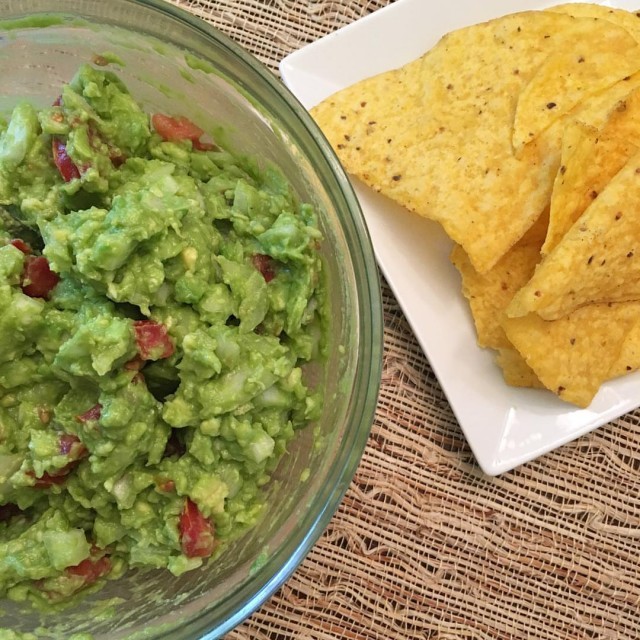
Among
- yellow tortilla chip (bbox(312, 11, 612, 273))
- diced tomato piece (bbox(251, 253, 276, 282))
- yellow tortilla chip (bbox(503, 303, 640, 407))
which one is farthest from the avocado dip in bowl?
yellow tortilla chip (bbox(503, 303, 640, 407))

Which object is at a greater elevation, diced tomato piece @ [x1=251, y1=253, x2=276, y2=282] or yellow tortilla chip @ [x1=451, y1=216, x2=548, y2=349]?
diced tomato piece @ [x1=251, y1=253, x2=276, y2=282]

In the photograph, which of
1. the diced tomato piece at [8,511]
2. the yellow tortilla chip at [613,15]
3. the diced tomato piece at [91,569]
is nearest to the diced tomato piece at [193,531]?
the diced tomato piece at [91,569]

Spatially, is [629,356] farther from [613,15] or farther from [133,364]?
[133,364]

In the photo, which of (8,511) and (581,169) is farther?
(581,169)

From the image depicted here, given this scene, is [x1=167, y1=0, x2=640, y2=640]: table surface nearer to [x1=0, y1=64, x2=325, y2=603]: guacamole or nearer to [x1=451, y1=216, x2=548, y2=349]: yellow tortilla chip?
[x1=451, y1=216, x2=548, y2=349]: yellow tortilla chip

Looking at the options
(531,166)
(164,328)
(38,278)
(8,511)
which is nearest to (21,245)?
(38,278)
